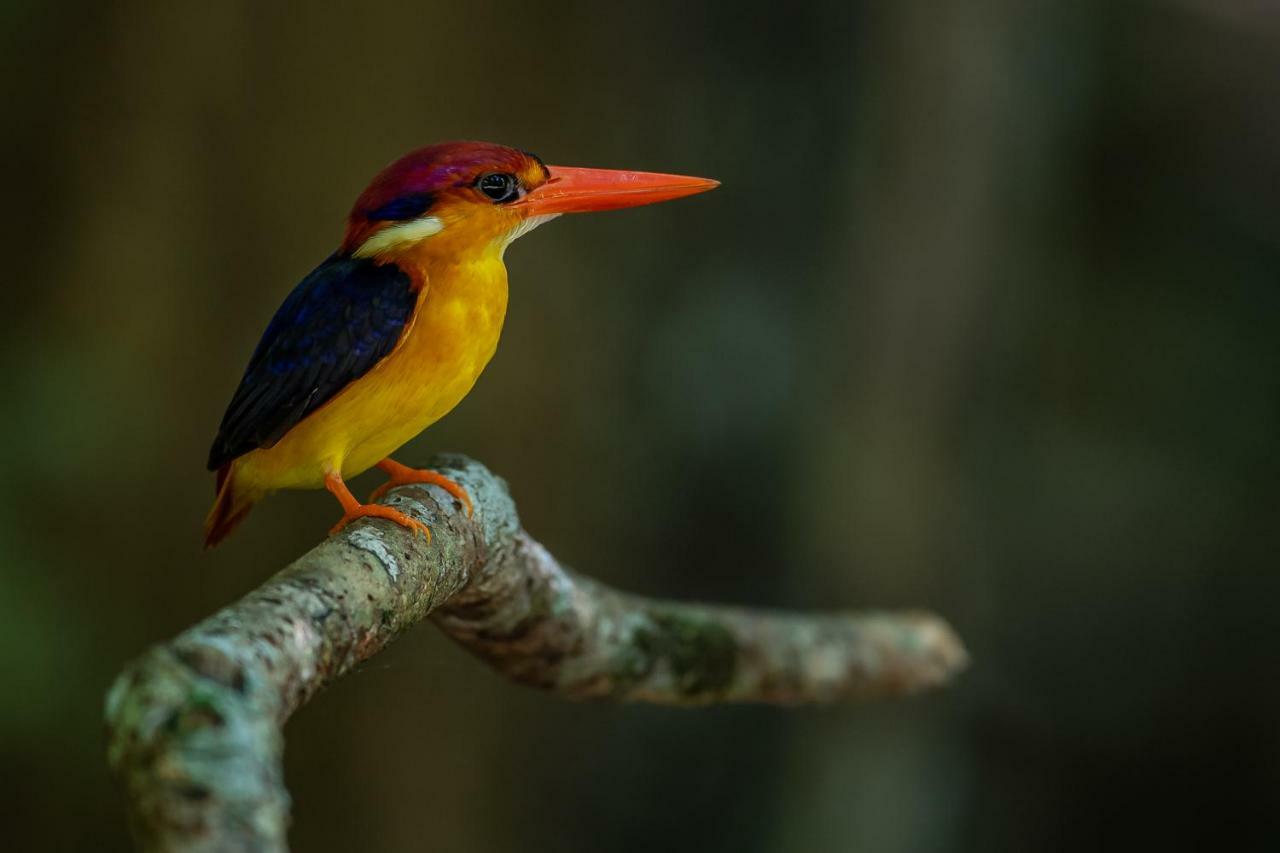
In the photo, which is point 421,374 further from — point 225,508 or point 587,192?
point 225,508

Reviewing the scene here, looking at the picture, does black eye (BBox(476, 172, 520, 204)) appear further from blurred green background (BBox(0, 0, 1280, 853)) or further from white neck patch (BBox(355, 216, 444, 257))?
blurred green background (BBox(0, 0, 1280, 853))

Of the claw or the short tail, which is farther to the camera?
the short tail

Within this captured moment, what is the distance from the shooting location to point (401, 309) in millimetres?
1594

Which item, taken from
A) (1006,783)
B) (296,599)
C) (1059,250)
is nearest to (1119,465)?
(1059,250)

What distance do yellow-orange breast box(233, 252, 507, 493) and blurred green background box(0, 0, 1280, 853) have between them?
1436mm

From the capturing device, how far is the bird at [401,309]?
159 cm

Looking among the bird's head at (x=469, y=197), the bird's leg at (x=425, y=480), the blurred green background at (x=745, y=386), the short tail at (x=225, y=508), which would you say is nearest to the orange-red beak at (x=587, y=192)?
the bird's head at (x=469, y=197)

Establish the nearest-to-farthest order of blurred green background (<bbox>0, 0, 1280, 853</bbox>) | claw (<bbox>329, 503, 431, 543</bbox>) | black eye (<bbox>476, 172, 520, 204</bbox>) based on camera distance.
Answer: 1. claw (<bbox>329, 503, 431, 543</bbox>)
2. black eye (<bbox>476, 172, 520, 204</bbox>)
3. blurred green background (<bbox>0, 0, 1280, 853</bbox>)

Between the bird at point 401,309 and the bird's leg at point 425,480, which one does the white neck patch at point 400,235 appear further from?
the bird's leg at point 425,480

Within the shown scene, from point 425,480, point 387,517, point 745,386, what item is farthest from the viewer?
point 745,386

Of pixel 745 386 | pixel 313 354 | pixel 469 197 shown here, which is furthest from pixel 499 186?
pixel 745 386

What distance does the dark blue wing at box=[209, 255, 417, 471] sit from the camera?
158 cm

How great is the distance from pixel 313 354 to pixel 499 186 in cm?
32

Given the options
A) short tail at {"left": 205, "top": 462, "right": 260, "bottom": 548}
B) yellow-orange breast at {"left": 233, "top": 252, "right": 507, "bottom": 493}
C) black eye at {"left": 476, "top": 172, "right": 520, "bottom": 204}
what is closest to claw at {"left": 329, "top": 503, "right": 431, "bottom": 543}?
yellow-orange breast at {"left": 233, "top": 252, "right": 507, "bottom": 493}
